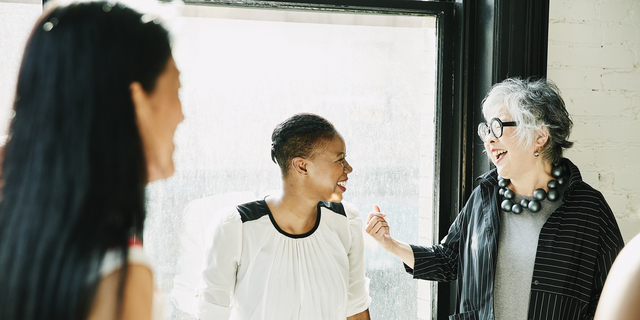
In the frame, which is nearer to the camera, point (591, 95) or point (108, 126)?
point (108, 126)

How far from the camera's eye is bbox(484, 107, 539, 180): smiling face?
162 cm

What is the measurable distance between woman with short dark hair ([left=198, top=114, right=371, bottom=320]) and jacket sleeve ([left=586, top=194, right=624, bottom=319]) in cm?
71

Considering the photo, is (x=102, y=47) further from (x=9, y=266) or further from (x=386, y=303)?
(x=386, y=303)

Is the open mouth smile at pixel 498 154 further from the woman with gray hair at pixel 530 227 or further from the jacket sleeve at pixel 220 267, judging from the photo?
the jacket sleeve at pixel 220 267

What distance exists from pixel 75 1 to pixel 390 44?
1.49 meters

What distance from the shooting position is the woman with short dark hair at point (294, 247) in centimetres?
156

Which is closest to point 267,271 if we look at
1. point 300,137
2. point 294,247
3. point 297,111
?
point 294,247

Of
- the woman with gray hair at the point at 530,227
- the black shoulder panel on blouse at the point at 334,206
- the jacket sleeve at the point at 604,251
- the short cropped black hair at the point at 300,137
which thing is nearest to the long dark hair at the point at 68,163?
the short cropped black hair at the point at 300,137

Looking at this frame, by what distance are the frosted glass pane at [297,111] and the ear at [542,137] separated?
495mm

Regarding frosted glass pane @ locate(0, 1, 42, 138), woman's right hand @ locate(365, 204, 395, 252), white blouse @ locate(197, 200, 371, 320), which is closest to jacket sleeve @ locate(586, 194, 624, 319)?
woman's right hand @ locate(365, 204, 395, 252)

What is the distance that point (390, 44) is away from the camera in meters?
1.98

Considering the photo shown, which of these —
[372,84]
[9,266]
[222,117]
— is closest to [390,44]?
[372,84]

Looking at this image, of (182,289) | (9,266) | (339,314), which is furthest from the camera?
(182,289)

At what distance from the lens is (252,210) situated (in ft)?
5.33
